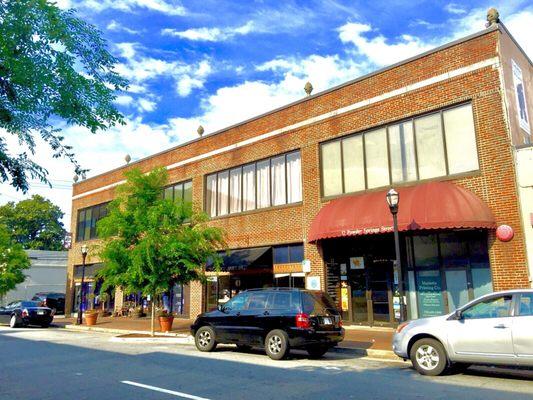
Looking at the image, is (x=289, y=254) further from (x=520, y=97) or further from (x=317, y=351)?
(x=520, y=97)

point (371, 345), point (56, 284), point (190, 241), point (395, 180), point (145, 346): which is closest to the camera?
point (371, 345)

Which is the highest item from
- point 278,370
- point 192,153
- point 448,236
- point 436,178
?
point 192,153

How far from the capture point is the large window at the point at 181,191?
85.5 feet

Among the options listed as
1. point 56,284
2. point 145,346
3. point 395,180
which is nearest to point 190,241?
point 145,346

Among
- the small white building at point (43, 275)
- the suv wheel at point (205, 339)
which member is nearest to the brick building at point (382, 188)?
the suv wheel at point (205, 339)

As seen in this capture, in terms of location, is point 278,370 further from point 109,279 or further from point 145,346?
point 109,279

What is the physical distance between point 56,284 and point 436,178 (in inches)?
1868

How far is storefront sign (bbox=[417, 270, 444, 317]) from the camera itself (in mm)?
15742

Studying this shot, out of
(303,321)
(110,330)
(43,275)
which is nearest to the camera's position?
(303,321)

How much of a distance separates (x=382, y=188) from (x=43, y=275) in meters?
45.5

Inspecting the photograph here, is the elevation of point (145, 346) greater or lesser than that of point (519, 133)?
lesser

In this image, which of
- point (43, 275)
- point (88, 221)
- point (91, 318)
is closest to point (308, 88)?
point (91, 318)

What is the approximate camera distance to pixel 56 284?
52.3 metres

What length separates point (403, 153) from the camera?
17.1 m
